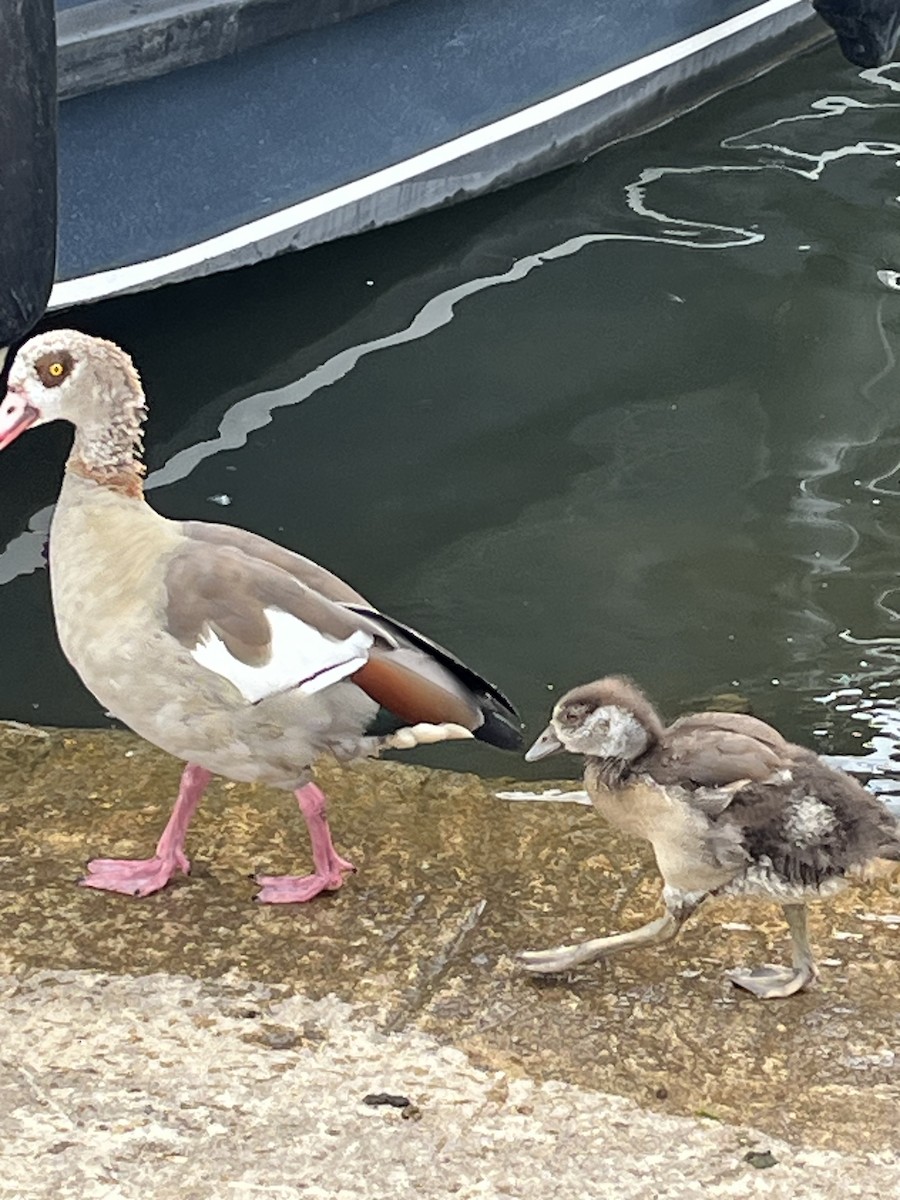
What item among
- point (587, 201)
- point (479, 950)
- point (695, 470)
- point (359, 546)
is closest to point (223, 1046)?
point (479, 950)

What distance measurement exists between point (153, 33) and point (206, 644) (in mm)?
2972

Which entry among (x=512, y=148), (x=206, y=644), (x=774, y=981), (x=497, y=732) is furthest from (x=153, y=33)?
(x=774, y=981)

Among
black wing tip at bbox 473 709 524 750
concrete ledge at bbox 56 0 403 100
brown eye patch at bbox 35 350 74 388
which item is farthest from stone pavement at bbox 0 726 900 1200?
concrete ledge at bbox 56 0 403 100

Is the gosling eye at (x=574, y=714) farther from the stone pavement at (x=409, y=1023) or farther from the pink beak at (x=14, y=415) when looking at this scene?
the pink beak at (x=14, y=415)

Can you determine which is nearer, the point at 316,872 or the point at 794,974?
the point at 794,974

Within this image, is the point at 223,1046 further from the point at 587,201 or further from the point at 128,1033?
the point at 587,201

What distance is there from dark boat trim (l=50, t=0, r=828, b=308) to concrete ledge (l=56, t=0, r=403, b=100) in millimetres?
612

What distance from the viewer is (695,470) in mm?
6141

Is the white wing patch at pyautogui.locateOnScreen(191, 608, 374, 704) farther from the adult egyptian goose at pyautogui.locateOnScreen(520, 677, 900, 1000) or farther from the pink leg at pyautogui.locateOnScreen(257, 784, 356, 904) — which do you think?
the adult egyptian goose at pyautogui.locateOnScreen(520, 677, 900, 1000)

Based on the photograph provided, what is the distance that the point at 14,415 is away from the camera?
143 inches

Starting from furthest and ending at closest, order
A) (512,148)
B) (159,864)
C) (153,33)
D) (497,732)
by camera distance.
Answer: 1. (512,148)
2. (153,33)
3. (159,864)
4. (497,732)

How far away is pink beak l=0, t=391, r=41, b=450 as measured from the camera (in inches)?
142

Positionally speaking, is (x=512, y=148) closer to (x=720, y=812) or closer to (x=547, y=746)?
(x=547, y=746)

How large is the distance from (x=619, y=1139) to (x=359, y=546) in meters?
3.01
